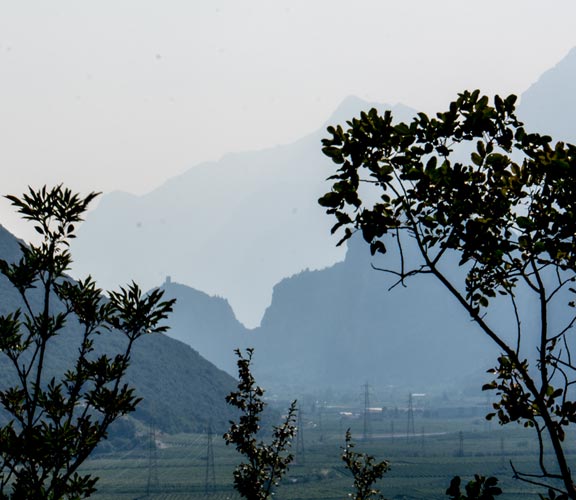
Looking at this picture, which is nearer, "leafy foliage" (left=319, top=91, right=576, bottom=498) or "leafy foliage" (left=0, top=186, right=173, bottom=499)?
"leafy foliage" (left=319, top=91, right=576, bottom=498)

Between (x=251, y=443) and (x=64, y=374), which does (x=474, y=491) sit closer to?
(x=64, y=374)

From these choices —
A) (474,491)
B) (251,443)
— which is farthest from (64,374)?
(251,443)

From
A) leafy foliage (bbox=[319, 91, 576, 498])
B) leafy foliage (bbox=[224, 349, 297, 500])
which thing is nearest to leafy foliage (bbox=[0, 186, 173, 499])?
leafy foliage (bbox=[319, 91, 576, 498])

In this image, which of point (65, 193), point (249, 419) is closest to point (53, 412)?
point (65, 193)

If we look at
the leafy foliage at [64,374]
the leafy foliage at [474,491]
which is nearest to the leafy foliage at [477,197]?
the leafy foliage at [474,491]

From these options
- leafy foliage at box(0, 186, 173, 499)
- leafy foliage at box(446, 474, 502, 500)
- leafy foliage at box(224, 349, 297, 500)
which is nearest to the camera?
leafy foliage at box(446, 474, 502, 500)

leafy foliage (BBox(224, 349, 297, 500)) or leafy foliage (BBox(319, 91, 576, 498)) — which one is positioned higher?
leafy foliage (BBox(319, 91, 576, 498))

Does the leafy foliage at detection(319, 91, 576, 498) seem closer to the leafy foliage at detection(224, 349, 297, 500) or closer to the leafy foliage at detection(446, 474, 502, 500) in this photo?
the leafy foliage at detection(446, 474, 502, 500)

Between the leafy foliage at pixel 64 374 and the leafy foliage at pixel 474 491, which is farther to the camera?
the leafy foliage at pixel 64 374

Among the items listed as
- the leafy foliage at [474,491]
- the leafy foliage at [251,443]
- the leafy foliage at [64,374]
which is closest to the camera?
the leafy foliage at [474,491]

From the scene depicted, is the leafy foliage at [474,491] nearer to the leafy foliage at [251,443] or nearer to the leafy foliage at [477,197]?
the leafy foliage at [477,197]

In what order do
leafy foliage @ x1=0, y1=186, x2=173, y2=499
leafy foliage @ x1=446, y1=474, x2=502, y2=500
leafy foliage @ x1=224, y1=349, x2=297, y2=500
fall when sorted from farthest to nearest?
leafy foliage @ x1=224, y1=349, x2=297, y2=500 < leafy foliage @ x1=0, y1=186, x2=173, y2=499 < leafy foliage @ x1=446, y1=474, x2=502, y2=500

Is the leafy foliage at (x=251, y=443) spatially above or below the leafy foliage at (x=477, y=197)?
below

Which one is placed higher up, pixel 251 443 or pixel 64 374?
pixel 64 374
